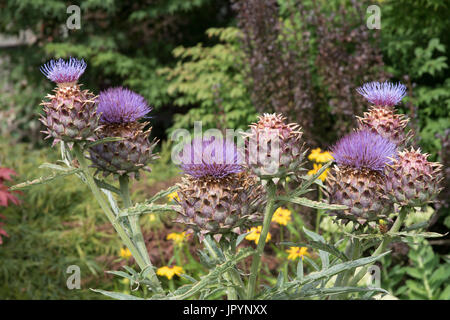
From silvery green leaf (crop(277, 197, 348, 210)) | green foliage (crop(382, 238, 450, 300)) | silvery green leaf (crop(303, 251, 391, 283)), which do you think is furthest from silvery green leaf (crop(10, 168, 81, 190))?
green foliage (crop(382, 238, 450, 300))

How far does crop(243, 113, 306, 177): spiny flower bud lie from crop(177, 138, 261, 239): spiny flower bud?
2.2 inches

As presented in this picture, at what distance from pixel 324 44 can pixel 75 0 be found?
3820mm

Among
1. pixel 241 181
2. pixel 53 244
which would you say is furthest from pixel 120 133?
pixel 53 244

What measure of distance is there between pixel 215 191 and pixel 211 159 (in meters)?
0.10

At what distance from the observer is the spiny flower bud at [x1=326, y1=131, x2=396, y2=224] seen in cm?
157

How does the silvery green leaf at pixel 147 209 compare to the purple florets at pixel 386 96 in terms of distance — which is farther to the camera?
the purple florets at pixel 386 96

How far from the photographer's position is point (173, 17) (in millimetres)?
7164

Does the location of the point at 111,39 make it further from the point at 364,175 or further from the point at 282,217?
the point at 364,175

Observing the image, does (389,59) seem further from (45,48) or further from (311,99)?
(45,48)

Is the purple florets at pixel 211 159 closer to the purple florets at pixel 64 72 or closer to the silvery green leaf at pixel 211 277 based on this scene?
the silvery green leaf at pixel 211 277

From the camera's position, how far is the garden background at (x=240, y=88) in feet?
12.9

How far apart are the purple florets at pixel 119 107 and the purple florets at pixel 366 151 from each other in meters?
0.65

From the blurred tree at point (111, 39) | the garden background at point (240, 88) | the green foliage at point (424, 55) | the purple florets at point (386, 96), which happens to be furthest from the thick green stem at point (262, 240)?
the blurred tree at point (111, 39)
